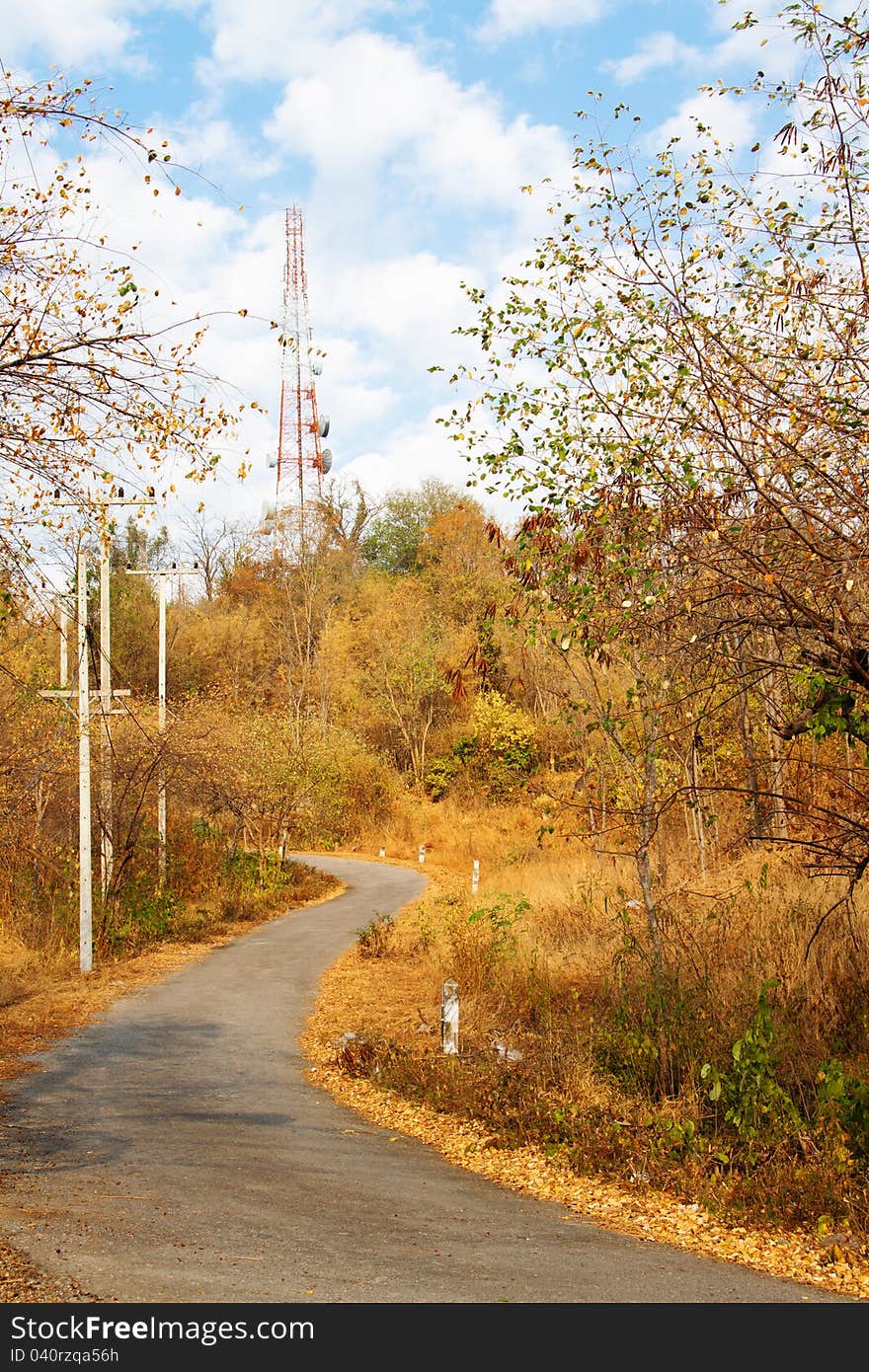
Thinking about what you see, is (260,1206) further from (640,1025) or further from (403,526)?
(403,526)

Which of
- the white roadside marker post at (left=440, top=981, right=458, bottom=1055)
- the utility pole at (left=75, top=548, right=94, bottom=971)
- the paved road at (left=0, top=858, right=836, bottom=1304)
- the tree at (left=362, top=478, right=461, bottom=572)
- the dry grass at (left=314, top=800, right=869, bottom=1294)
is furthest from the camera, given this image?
the tree at (left=362, top=478, right=461, bottom=572)

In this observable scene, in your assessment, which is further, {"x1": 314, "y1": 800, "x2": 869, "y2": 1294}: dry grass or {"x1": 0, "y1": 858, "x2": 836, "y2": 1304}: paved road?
{"x1": 314, "y1": 800, "x2": 869, "y2": 1294}: dry grass

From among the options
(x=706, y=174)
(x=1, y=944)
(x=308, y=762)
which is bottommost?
(x=1, y=944)

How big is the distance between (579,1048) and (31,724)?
42.4 feet

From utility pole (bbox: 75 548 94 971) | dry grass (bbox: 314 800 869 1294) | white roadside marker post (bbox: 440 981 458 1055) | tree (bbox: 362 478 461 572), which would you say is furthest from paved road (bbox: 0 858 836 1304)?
tree (bbox: 362 478 461 572)

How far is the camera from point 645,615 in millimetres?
7516

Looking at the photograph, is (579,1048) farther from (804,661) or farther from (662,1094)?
(804,661)

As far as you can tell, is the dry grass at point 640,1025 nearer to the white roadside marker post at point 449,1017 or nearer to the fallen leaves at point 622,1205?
the fallen leaves at point 622,1205

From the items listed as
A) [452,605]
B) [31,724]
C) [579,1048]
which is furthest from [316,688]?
[579,1048]

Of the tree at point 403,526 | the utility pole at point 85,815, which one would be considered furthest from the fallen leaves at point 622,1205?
the tree at point 403,526

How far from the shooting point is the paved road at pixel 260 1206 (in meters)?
5.34

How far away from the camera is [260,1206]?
6.64 meters

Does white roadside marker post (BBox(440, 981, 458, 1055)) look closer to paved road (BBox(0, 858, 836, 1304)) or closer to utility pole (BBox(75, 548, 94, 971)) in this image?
paved road (BBox(0, 858, 836, 1304))

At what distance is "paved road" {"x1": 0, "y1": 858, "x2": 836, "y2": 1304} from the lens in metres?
5.34
